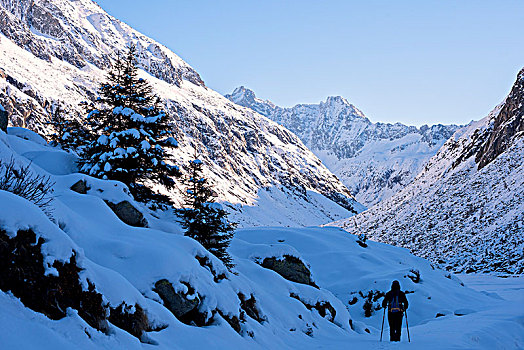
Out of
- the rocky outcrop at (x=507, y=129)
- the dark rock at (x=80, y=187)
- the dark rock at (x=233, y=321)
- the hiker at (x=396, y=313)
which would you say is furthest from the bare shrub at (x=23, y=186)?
the rocky outcrop at (x=507, y=129)

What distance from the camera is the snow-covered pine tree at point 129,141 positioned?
15477mm

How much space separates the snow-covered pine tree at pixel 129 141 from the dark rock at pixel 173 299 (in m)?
8.91

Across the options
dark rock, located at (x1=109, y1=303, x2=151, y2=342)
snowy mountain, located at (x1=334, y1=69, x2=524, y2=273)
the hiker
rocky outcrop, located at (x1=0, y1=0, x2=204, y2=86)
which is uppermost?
rocky outcrop, located at (x1=0, y1=0, x2=204, y2=86)

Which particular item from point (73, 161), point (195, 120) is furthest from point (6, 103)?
point (73, 161)

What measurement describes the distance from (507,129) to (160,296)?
65795mm

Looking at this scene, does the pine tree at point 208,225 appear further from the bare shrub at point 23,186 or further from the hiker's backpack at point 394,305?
the bare shrub at point 23,186

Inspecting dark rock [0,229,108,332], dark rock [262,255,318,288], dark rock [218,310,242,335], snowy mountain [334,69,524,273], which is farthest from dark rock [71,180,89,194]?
snowy mountain [334,69,524,273]

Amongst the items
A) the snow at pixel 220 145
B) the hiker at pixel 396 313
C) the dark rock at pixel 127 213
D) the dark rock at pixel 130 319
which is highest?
the snow at pixel 220 145

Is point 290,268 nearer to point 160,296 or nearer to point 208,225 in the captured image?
point 208,225

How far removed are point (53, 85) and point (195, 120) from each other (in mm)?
55098

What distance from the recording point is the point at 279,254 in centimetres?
1612

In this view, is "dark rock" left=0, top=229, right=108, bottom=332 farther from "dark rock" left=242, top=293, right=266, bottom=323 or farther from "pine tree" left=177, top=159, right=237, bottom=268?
"pine tree" left=177, top=159, right=237, bottom=268

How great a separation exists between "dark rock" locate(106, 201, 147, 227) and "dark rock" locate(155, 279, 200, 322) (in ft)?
16.3

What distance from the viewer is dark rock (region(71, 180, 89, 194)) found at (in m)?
11.8
